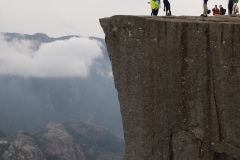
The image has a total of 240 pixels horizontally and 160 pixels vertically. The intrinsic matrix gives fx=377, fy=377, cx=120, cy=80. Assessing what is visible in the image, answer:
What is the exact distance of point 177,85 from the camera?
1962 centimetres

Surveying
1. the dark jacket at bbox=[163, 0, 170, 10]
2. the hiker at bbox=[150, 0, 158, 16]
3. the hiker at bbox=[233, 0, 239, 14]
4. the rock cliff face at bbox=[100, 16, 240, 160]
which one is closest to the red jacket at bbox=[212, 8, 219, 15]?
the hiker at bbox=[233, 0, 239, 14]

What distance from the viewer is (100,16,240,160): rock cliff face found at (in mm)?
18953

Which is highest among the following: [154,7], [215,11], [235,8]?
[154,7]

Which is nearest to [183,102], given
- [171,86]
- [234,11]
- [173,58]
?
[171,86]

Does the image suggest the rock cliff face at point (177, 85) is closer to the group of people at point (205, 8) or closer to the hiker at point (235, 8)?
the group of people at point (205, 8)

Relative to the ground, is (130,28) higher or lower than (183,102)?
higher

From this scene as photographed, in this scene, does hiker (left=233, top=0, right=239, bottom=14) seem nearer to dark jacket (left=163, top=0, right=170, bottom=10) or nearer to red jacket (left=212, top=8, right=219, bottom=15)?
red jacket (left=212, top=8, right=219, bottom=15)

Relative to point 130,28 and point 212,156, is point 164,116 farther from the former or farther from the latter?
point 130,28

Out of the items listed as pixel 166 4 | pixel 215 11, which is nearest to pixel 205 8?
pixel 166 4

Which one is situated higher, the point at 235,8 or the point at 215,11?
the point at 235,8

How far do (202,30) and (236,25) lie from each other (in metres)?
1.66

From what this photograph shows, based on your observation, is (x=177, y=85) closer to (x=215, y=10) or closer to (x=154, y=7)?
(x=154, y=7)

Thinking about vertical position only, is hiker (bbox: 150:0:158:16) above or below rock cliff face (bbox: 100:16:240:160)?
above

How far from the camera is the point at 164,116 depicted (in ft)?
65.6
